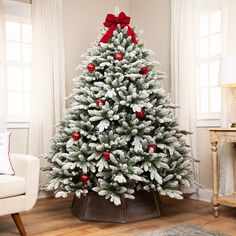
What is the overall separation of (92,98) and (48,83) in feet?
3.42

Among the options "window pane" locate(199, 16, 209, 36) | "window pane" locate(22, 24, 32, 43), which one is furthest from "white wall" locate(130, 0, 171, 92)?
"window pane" locate(22, 24, 32, 43)

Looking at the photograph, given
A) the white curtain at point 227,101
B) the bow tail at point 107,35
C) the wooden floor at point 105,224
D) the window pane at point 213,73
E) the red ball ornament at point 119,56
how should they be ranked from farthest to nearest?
the window pane at point 213,73 < the white curtain at point 227,101 < the bow tail at point 107,35 < the red ball ornament at point 119,56 < the wooden floor at point 105,224

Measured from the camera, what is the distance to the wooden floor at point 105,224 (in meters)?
2.86

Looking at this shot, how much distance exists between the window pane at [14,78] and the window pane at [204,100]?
1.97 metres

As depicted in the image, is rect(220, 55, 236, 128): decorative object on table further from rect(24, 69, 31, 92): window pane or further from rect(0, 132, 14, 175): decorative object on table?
rect(24, 69, 31, 92): window pane

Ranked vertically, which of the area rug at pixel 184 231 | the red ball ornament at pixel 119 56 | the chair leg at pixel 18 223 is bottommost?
the area rug at pixel 184 231

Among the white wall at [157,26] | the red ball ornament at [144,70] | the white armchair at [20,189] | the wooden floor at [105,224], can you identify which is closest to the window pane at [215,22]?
the white wall at [157,26]

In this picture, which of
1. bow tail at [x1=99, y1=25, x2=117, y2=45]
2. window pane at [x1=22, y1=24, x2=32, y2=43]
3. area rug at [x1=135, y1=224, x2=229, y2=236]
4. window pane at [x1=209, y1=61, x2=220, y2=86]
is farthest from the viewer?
window pane at [x1=22, y1=24, x2=32, y2=43]

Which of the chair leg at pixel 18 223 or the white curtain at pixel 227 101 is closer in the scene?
the chair leg at pixel 18 223

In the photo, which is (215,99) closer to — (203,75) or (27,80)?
(203,75)

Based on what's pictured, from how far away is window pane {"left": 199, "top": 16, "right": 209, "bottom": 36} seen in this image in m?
4.01

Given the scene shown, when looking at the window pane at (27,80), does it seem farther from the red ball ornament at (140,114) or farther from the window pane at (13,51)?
the red ball ornament at (140,114)

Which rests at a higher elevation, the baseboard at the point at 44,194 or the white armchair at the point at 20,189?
the white armchair at the point at 20,189

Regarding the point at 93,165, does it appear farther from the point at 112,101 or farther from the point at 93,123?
the point at 112,101
